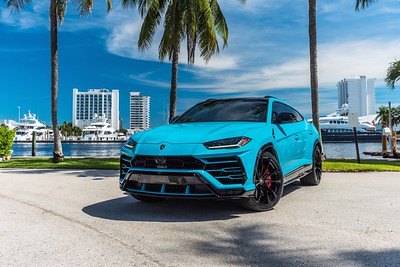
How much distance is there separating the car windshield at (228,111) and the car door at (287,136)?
238mm

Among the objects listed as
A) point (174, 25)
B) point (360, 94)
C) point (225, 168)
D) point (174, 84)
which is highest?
point (360, 94)

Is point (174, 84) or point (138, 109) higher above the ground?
point (138, 109)

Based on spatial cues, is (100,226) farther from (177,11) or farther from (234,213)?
(177,11)

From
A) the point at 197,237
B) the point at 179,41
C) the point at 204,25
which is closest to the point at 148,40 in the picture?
the point at 179,41

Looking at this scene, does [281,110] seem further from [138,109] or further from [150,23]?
[138,109]

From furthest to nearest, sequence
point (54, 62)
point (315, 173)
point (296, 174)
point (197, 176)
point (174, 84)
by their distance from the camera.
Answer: point (174, 84) → point (54, 62) → point (315, 173) → point (296, 174) → point (197, 176)

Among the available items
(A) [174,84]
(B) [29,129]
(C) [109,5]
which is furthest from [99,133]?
(A) [174,84]

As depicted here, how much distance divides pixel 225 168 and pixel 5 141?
1620 centimetres

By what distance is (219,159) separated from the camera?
411 centimetres

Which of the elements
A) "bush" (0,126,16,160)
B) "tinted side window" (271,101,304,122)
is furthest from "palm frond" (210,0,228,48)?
"bush" (0,126,16,160)

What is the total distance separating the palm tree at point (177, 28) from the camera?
14703 mm

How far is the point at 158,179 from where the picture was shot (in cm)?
427

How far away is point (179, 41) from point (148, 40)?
61.5 inches

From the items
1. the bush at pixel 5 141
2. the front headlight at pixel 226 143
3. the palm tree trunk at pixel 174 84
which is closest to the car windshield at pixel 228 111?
the front headlight at pixel 226 143
